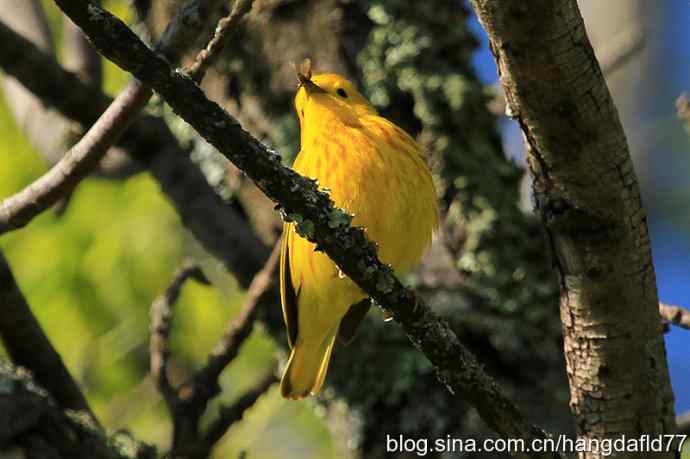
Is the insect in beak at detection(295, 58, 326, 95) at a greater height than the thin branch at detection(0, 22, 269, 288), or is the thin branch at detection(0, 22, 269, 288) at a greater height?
the insect in beak at detection(295, 58, 326, 95)

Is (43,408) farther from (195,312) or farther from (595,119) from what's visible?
(195,312)

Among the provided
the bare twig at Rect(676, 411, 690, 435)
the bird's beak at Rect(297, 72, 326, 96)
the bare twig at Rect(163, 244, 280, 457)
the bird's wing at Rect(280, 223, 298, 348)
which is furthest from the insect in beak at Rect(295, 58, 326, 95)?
the bare twig at Rect(676, 411, 690, 435)

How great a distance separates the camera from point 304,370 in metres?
3.79

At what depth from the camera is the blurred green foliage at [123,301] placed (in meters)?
4.66

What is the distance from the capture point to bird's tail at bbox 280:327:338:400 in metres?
3.76

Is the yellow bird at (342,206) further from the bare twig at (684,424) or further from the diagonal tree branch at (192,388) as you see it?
the bare twig at (684,424)

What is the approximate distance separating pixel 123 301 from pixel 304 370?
1.39 meters

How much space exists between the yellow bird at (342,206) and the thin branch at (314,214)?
1.20m

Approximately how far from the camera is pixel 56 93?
368 cm

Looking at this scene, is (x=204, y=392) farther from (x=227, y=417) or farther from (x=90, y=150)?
(x=90, y=150)

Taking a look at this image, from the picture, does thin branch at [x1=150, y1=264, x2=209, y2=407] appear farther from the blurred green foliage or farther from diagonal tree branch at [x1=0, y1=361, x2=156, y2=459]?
the blurred green foliage

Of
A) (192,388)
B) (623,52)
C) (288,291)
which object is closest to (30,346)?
(192,388)

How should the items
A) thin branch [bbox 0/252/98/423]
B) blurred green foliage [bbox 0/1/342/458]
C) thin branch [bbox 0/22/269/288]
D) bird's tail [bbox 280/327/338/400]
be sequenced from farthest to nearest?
1. blurred green foliage [bbox 0/1/342/458]
2. thin branch [bbox 0/22/269/288]
3. bird's tail [bbox 280/327/338/400]
4. thin branch [bbox 0/252/98/423]

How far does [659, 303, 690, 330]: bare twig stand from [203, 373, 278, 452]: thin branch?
1365 millimetres
